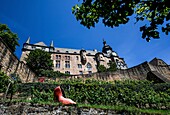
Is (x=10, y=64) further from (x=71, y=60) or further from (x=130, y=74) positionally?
(x=71, y=60)

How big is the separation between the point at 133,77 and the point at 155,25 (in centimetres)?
1865

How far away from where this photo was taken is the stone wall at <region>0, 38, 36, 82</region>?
41.9 ft

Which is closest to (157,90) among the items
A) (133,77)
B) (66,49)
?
(133,77)

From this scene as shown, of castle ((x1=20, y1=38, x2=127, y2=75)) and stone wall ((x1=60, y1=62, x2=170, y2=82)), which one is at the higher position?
castle ((x1=20, y1=38, x2=127, y2=75))

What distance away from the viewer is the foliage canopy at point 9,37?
3141 centimetres

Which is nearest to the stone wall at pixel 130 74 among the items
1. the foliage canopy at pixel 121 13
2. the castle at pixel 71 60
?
the foliage canopy at pixel 121 13

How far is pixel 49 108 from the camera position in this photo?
552 centimetres

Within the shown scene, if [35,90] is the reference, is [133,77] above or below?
above

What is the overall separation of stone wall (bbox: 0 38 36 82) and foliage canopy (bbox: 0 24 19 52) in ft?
62.8

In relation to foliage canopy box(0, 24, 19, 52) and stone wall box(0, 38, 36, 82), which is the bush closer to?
stone wall box(0, 38, 36, 82)

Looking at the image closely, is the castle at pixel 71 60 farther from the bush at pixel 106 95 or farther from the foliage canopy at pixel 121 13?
the foliage canopy at pixel 121 13

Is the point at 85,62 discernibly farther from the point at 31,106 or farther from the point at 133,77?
the point at 31,106

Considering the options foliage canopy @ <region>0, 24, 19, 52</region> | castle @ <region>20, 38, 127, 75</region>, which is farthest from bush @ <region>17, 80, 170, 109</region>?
castle @ <region>20, 38, 127, 75</region>

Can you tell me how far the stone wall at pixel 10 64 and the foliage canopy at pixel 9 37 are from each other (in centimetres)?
1913
